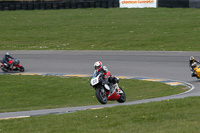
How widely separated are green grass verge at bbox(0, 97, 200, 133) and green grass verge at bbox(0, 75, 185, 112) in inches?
171

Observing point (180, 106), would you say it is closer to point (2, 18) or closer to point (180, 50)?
point (180, 50)

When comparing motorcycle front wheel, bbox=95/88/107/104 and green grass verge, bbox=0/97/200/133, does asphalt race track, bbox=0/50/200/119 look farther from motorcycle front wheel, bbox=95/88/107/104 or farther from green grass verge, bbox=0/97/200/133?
green grass verge, bbox=0/97/200/133

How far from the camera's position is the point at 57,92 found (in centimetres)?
2058

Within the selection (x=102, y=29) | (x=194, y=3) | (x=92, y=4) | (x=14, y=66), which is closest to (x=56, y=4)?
(x=92, y=4)

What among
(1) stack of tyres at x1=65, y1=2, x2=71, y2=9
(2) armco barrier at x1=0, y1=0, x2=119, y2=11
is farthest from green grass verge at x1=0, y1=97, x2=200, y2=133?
(1) stack of tyres at x1=65, y1=2, x2=71, y2=9

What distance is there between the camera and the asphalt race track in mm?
25344

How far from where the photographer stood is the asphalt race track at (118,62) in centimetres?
2534

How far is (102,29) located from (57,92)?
1039 inches

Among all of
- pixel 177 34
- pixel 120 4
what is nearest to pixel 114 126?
pixel 177 34

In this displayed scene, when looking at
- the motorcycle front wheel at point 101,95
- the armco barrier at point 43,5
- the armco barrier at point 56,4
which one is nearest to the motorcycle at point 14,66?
the motorcycle front wheel at point 101,95

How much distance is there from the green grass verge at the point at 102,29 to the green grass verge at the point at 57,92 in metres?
14.1

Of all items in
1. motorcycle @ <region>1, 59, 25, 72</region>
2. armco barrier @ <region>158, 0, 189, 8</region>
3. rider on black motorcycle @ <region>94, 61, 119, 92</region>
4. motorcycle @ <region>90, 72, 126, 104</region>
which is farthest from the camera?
armco barrier @ <region>158, 0, 189, 8</region>

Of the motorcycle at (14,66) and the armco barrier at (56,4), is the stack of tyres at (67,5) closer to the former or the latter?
the armco barrier at (56,4)

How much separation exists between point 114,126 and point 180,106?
9.81ft
